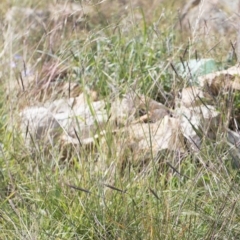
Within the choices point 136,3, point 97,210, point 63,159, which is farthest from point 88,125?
point 136,3

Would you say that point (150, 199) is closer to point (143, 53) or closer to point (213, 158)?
point (213, 158)

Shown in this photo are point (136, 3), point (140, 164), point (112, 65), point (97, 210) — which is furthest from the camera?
point (136, 3)

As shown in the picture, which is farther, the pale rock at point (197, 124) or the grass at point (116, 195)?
the pale rock at point (197, 124)

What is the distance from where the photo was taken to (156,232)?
8.35 ft

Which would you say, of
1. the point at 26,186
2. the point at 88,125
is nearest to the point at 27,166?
the point at 26,186

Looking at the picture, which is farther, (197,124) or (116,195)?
(197,124)

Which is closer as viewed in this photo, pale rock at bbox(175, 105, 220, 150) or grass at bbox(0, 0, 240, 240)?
grass at bbox(0, 0, 240, 240)

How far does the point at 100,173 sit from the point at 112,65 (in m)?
1.19

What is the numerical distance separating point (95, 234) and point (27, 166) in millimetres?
590

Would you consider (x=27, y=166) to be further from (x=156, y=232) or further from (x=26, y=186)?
(x=156, y=232)

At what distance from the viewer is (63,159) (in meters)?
3.52

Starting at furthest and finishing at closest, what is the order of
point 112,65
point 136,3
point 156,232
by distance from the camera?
1. point 136,3
2. point 112,65
3. point 156,232

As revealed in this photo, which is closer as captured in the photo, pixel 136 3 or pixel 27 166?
pixel 27 166

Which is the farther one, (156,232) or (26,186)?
(26,186)
